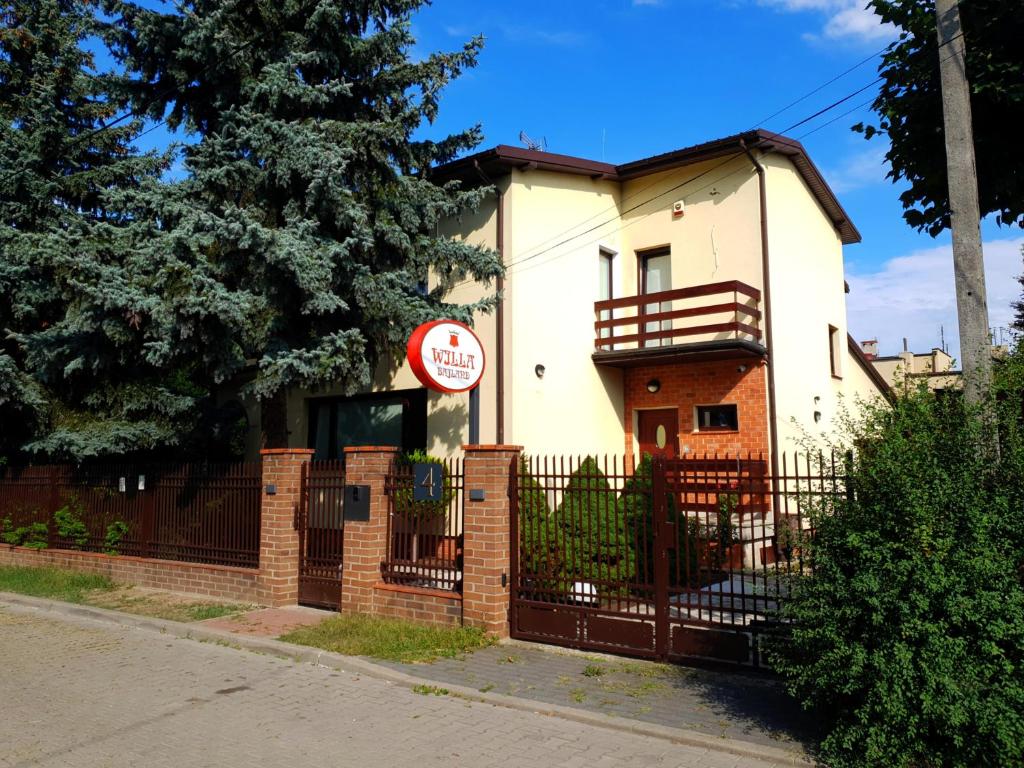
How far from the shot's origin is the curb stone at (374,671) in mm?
5344

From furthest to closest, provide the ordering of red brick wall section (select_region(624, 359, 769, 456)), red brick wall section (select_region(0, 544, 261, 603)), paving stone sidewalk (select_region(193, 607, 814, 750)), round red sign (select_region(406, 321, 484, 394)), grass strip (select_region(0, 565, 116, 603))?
1. red brick wall section (select_region(624, 359, 769, 456))
2. grass strip (select_region(0, 565, 116, 603))
3. red brick wall section (select_region(0, 544, 261, 603))
4. round red sign (select_region(406, 321, 484, 394))
5. paving stone sidewalk (select_region(193, 607, 814, 750))

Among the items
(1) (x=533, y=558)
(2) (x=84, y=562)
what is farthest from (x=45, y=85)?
(1) (x=533, y=558)

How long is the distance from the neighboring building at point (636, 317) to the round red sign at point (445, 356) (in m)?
2.60

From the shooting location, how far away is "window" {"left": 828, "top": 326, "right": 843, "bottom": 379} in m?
17.1

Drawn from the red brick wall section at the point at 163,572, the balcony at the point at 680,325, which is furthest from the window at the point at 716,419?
the red brick wall section at the point at 163,572

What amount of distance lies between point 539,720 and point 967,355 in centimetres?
455

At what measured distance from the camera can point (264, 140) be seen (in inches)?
451

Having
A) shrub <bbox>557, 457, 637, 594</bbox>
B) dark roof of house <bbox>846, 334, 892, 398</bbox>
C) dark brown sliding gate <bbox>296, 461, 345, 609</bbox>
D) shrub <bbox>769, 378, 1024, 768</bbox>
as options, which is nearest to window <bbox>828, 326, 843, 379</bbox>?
dark roof of house <bbox>846, 334, 892, 398</bbox>

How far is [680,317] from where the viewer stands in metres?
13.9

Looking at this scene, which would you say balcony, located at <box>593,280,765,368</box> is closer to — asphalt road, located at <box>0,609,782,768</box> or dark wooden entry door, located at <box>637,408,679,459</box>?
dark wooden entry door, located at <box>637,408,679,459</box>

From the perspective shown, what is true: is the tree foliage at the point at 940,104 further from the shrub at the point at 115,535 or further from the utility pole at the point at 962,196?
the shrub at the point at 115,535

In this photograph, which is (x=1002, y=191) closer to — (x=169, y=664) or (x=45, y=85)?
(x=169, y=664)

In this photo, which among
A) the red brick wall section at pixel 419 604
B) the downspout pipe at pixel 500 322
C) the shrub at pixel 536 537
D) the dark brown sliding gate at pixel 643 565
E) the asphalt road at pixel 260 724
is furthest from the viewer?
the downspout pipe at pixel 500 322

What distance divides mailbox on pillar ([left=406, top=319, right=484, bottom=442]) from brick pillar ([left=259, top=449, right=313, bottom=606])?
2282 millimetres
